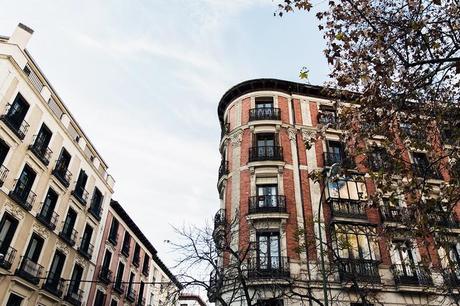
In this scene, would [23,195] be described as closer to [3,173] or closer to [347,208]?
[3,173]

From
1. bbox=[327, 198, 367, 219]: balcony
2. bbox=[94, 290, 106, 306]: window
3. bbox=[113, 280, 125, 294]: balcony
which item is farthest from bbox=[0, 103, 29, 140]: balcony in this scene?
bbox=[327, 198, 367, 219]: balcony

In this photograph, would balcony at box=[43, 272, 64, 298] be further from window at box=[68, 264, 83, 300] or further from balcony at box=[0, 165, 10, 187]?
balcony at box=[0, 165, 10, 187]

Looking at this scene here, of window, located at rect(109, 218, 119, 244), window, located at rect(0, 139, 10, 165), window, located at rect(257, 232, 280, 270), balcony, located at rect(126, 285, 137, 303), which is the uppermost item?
window, located at rect(109, 218, 119, 244)

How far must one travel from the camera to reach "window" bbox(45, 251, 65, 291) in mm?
22116

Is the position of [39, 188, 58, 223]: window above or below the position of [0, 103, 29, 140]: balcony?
below

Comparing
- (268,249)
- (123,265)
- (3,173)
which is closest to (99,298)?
(123,265)

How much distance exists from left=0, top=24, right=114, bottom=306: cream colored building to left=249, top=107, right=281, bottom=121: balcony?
1292 cm

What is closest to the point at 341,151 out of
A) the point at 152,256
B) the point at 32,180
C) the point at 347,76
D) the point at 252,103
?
the point at 252,103

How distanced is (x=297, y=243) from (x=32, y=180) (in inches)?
622

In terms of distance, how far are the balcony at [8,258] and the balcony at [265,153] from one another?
546 inches

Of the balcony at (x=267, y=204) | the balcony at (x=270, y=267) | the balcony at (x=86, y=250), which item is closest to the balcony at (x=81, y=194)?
the balcony at (x=86, y=250)

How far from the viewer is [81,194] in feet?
86.9

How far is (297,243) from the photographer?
18.7 m

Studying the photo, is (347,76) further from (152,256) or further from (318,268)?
(152,256)
